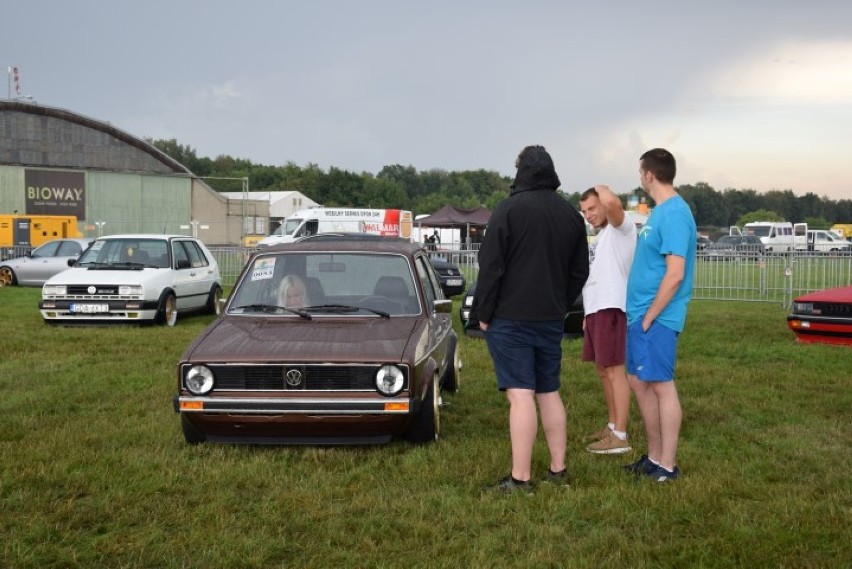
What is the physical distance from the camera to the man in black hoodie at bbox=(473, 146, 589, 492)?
4996 millimetres

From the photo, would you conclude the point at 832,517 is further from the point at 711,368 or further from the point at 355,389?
the point at 711,368

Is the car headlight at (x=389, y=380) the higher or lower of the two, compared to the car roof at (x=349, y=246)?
lower

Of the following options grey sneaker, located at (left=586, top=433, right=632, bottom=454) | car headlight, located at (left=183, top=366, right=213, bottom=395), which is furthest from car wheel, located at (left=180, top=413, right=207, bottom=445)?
grey sneaker, located at (left=586, top=433, right=632, bottom=454)

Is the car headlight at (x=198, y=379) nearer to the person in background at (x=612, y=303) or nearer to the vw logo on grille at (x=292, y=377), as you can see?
the vw logo on grille at (x=292, y=377)

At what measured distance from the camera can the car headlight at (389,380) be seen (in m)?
5.89

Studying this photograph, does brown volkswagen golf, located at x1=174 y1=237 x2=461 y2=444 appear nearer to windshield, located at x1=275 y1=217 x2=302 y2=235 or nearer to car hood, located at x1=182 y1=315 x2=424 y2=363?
car hood, located at x1=182 y1=315 x2=424 y2=363

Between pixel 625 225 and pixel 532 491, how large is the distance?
2.12 m

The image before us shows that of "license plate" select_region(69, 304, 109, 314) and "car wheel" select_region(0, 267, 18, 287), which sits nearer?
"license plate" select_region(69, 304, 109, 314)

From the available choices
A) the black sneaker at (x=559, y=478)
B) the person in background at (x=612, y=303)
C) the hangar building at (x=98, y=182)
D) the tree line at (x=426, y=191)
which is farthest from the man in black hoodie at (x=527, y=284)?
the tree line at (x=426, y=191)

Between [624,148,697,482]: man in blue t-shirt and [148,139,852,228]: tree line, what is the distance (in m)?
104

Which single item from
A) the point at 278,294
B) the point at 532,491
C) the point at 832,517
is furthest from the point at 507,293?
the point at 278,294

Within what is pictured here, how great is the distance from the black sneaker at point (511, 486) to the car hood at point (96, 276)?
31.9ft

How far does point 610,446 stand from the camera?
20.3 ft

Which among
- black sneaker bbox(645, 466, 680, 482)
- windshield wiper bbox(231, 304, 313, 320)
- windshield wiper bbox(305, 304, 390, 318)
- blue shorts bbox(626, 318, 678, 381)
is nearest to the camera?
blue shorts bbox(626, 318, 678, 381)
